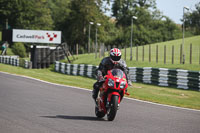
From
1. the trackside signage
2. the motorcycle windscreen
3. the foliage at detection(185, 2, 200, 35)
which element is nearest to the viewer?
the motorcycle windscreen

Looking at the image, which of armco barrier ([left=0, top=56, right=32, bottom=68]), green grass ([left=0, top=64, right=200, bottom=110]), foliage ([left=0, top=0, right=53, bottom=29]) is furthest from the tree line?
green grass ([left=0, top=64, right=200, bottom=110])

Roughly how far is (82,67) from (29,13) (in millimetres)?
60601

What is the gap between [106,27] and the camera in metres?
90.6

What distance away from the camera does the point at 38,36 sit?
48.2m

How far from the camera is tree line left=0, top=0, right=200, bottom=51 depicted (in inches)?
3216

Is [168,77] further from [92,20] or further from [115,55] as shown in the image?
[92,20]

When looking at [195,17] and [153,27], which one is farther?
[195,17]

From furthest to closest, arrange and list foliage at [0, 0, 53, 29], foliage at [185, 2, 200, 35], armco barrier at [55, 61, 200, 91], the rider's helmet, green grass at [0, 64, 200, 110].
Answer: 1. foliage at [185, 2, 200, 35]
2. foliage at [0, 0, 53, 29]
3. armco barrier at [55, 61, 200, 91]
4. green grass at [0, 64, 200, 110]
5. the rider's helmet

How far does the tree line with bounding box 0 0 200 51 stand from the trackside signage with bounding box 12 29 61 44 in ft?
105

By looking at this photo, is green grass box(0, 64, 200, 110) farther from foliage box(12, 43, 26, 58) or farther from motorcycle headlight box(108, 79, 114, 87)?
foliage box(12, 43, 26, 58)

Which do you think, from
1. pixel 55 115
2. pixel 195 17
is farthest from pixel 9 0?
pixel 55 115

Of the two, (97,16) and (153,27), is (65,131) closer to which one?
(97,16)

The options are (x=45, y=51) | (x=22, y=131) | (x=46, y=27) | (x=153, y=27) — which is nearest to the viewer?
(x=22, y=131)

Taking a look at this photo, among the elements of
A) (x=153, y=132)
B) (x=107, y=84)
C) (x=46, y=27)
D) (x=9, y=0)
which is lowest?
(x=153, y=132)
